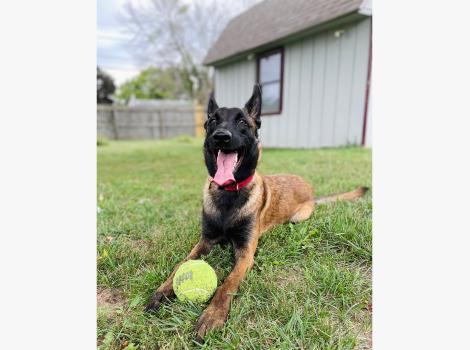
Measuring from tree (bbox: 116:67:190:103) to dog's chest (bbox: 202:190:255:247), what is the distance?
31.0 m

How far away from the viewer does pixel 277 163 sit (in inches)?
286

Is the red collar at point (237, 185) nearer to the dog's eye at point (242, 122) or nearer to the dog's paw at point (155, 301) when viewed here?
the dog's eye at point (242, 122)

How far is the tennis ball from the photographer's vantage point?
1909 millimetres

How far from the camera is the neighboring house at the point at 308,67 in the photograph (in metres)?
8.16

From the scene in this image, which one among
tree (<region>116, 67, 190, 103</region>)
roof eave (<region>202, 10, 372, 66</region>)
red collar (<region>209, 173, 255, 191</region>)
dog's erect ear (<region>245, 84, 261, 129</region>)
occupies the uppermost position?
tree (<region>116, 67, 190, 103</region>)

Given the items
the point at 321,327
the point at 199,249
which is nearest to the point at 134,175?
the point at 199,249

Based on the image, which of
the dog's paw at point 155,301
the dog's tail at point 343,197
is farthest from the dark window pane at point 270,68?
the dog's paw at point 155,301

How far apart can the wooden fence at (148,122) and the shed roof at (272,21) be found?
27.5 feet

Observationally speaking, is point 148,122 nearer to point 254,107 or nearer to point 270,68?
point 270,68

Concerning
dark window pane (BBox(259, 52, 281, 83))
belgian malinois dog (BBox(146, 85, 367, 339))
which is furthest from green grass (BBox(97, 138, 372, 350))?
dark window pane (BBox(259, 52, 281, 83))

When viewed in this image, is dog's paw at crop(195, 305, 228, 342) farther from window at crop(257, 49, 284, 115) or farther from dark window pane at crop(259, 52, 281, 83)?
dark window pane at crop(259, 52, 281, 83)

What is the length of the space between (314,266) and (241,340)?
0.84 metres

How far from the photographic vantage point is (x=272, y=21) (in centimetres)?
1096
